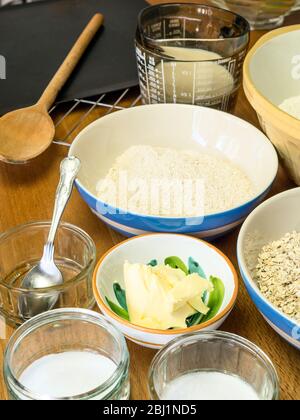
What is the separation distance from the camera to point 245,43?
3.36 feet

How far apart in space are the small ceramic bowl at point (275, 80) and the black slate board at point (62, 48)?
0.24 meters

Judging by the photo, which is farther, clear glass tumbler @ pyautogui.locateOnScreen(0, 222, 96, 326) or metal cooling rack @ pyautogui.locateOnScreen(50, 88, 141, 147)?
metal cooling rack @ pyautogui.locateOnScreen(50, 88, 141, 147)

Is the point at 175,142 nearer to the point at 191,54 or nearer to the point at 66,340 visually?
the point at 191,54

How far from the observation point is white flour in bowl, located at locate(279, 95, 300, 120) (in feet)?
3.15

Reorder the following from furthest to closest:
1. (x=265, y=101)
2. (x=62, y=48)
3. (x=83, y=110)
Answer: (x=62, y=48) < (x=83, y=110) < (x=265, y=101)

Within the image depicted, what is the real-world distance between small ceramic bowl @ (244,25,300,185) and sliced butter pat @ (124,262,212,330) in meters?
0.25

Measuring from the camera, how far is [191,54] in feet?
3.47

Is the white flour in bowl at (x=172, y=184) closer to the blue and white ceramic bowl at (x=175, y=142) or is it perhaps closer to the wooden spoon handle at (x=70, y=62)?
the blue and white ceramic bowl at (x=175, y=142)

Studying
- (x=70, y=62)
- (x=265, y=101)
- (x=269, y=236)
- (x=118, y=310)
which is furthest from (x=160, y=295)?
(x=70, y=62)

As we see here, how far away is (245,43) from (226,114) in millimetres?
138

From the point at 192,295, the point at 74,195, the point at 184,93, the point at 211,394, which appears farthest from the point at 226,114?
the point at 211,394

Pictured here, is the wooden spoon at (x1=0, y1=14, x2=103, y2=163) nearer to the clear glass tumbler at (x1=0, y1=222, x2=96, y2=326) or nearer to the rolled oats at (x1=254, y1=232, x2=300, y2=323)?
the clear glass tumbler at (x1=0, y1=222, x2=96, y2=326)

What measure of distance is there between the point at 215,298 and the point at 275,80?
0.46m

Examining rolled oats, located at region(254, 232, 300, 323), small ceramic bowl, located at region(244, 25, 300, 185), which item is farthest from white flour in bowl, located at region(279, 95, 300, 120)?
rolled oats, located at region(254, 232, 300, 323)
